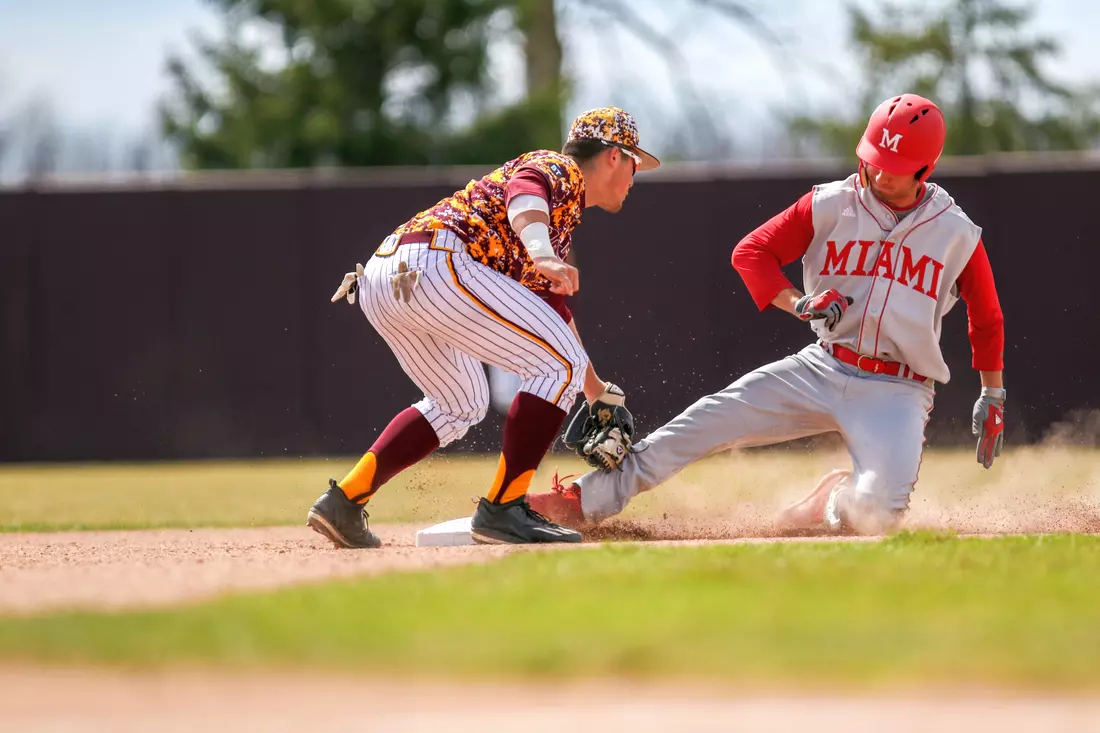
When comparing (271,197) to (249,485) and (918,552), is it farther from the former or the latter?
(918,552)

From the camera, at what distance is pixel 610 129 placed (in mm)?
5379

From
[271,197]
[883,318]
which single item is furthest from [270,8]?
[883,318]

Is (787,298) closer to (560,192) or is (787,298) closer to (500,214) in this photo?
(560,192)

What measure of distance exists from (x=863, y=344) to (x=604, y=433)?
3.78ft

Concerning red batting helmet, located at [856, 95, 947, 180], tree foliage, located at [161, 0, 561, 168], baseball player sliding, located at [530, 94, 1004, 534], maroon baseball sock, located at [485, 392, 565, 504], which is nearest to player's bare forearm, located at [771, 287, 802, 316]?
baseball player sliding, located at [530, 94, 1004, 534]

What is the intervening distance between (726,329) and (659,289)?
689mm

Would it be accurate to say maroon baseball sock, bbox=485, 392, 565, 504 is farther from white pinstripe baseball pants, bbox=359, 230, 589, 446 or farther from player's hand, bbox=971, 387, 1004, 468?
player's hand, bbox=971, 387, 1004, 468

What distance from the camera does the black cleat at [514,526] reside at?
5094 mm

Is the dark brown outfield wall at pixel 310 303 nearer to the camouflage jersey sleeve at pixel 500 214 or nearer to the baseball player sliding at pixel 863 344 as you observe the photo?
the baseball player sliding at pixel 863 344

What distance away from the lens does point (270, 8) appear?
72.7 ft

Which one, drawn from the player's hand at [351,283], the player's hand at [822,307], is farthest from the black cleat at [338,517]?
the player's hand at [822,307]

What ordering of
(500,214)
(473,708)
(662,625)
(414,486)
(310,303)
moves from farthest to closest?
(310,303), (414,486), (500,214), (662,625), (473,708)

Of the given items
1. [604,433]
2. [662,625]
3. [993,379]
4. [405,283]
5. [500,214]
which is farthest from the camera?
[993,379]

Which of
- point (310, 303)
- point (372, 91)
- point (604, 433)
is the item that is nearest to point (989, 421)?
point (604, 433)
